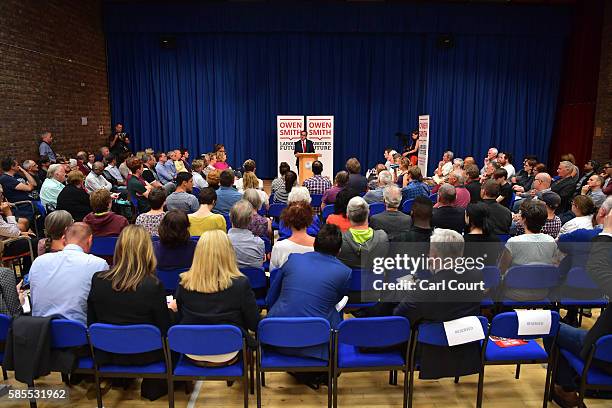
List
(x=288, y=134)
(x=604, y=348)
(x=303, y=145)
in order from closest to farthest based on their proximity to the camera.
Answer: (x=604, y=348) → (x=303, y=145) → (x=288, y=134)

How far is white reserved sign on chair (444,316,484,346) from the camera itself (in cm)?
264

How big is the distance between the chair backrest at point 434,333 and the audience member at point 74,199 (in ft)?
14.7

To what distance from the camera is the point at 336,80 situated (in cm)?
1301

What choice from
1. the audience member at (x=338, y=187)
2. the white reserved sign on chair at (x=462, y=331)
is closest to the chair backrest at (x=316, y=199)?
the audience member at (x=338, y=187)

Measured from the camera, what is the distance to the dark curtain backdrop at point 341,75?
12.0 m

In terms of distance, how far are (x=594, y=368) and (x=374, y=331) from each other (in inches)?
52.0

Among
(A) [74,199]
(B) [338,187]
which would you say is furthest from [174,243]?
(B) [338,187]

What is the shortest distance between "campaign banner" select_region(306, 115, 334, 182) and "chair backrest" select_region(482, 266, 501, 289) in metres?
9.02

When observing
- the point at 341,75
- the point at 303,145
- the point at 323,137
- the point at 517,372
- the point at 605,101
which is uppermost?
the point at 341,75

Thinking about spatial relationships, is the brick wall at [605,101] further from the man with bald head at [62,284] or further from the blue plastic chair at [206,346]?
the man with bald head at [62,284]

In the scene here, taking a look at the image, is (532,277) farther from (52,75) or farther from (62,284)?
(52,75)

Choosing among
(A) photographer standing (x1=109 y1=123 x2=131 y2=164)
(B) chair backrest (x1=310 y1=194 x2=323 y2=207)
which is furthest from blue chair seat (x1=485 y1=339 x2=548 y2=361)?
(A) photographer standing (x1=109 y1=123 x2=131 y2=164)

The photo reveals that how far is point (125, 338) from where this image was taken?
8.33ft

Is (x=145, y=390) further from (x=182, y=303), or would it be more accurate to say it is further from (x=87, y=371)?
(x=182, y=303)
